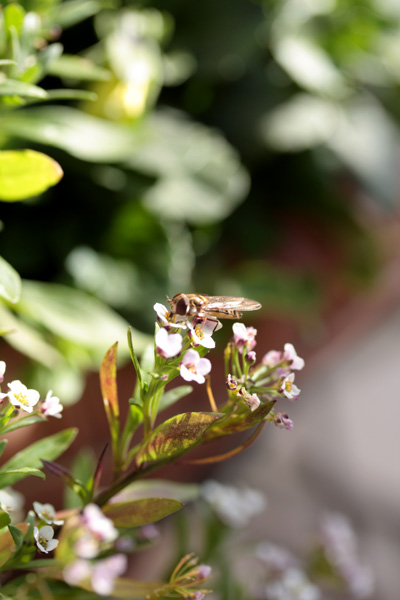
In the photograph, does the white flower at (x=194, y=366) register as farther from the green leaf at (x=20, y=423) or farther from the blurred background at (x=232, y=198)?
the blurred background at (x=232, y=198)

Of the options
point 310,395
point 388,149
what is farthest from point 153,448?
point 310,395

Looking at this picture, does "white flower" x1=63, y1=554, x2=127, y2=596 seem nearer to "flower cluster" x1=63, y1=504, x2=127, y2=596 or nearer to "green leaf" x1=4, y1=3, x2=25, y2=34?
"flower cluster" x1=63, y1=504, x2=127, y2=596

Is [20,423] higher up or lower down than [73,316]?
higher up

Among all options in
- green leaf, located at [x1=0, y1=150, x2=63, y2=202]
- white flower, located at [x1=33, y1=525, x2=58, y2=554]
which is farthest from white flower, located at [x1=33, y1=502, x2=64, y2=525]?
green leaf, located at [x1=0, y1=150, x2=63, y2=202]

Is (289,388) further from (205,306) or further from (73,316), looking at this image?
(73,316)

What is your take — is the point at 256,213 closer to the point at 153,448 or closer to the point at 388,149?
the point at 388,149

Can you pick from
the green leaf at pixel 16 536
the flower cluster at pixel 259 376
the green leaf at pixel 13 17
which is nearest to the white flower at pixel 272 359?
the flower cluster at pixel 259 376

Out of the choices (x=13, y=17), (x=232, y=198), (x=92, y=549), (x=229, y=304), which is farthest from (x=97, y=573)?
(x=232, y=198)
